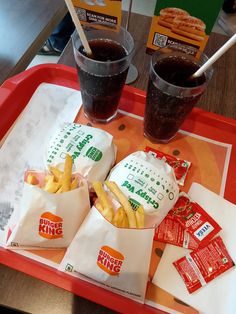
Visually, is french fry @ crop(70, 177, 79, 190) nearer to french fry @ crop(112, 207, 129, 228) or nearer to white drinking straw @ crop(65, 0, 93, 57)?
french fry @ crop(112, 207, 129, 228)

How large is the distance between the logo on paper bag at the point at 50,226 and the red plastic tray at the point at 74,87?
0.06 m

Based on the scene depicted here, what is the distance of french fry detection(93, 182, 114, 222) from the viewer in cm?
50

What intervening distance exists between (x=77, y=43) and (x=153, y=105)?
8.5 inches

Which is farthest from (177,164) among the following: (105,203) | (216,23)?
(216,23)

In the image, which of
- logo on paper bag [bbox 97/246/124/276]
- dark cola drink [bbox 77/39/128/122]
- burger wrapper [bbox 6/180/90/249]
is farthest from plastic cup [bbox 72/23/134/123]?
logo on paper bag [bbox 97/246/124/276]

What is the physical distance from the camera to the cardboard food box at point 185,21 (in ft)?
2.16

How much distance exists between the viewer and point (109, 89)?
655 mm

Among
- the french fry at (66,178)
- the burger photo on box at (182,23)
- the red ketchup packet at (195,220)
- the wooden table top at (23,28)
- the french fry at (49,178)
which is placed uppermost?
the burger photo on box at (182,23)

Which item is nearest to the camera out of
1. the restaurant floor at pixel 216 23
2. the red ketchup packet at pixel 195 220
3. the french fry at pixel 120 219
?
the french fry at pixel 120 219

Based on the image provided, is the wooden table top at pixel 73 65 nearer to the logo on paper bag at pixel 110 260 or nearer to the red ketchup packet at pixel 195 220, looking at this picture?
the logo on paper bag at pixel 110 260

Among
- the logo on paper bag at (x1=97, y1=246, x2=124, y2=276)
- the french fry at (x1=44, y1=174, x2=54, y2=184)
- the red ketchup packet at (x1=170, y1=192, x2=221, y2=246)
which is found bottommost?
the red ketchup packet at (x1=170, y1=192, x2=221, y2=246)

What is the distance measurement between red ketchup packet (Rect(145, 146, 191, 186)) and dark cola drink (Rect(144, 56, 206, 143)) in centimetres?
6

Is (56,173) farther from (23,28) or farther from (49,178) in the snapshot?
(23,28)

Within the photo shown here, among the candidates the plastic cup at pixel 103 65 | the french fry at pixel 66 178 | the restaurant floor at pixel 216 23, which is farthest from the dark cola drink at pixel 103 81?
the restaurant floor at pixel 216 23
